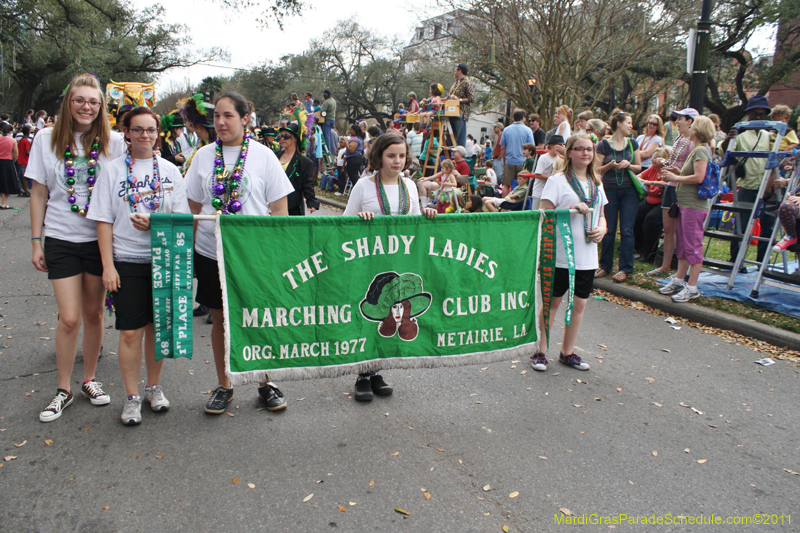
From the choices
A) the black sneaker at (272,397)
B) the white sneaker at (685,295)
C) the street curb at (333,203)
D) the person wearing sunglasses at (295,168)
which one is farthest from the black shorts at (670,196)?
the street curb at (333,203)

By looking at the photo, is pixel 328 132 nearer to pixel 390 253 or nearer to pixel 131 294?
pixel 390 253

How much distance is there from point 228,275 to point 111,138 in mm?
1331

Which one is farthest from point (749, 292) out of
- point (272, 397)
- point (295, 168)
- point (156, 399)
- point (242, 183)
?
point (156, 399)

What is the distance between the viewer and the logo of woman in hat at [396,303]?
3.77m

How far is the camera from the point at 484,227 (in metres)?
3.99

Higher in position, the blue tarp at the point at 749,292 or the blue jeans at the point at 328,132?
the blue jeans at the point at 328,132

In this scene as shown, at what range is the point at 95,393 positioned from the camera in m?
4.00

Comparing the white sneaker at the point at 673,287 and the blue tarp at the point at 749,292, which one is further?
the white sneaker at the point at 673,287

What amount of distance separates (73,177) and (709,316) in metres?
6.34

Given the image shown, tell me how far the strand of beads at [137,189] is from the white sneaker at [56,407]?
1455 millimetres

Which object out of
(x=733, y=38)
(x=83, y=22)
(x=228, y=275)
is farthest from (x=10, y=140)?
(x=733, y=38)

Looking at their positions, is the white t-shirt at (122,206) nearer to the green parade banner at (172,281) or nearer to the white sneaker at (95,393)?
the green parade banner at (172,281)

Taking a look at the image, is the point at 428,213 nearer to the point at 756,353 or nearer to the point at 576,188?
the point at 576,188

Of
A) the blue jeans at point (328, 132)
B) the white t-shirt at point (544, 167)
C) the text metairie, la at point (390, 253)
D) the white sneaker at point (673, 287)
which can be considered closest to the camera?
the text metairie, la at point (390, 253)
